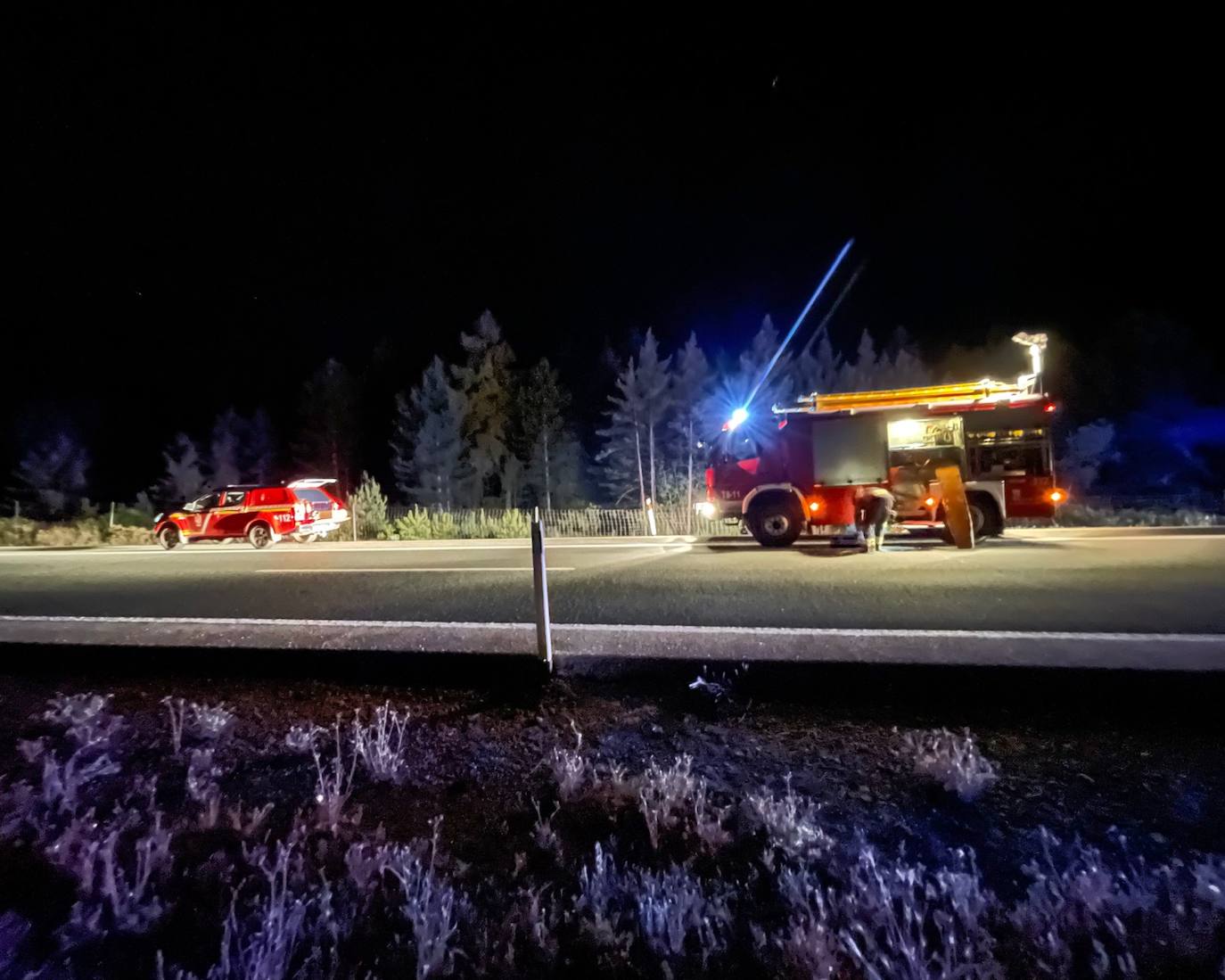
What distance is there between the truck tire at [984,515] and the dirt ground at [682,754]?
10.3 meters

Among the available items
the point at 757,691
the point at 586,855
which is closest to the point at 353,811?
the point at 586,855

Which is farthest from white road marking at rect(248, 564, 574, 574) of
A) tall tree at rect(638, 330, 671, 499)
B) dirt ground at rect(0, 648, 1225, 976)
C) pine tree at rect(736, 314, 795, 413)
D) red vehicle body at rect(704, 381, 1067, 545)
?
pine tree at rect(736, 314, 795, 413)

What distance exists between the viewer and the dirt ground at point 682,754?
2979 mm

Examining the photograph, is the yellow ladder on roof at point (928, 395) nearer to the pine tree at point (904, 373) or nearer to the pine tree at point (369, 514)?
the pine tree at point (369, 514)

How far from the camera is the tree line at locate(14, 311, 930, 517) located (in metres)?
36.9

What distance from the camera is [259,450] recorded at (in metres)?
53.9

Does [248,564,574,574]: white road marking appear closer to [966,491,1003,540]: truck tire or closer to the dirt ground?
the dirt ground

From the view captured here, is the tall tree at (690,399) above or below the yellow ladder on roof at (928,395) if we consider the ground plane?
above

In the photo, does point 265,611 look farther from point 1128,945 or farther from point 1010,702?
point 1128,945

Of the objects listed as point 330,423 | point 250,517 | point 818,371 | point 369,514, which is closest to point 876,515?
point 250,517

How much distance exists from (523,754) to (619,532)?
16.6 metres

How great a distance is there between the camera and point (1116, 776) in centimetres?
335

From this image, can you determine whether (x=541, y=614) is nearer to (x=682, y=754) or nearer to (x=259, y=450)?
(x=682, y=754)

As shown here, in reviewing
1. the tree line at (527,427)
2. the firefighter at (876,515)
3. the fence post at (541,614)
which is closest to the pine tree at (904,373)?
the tree line at (527,427)
